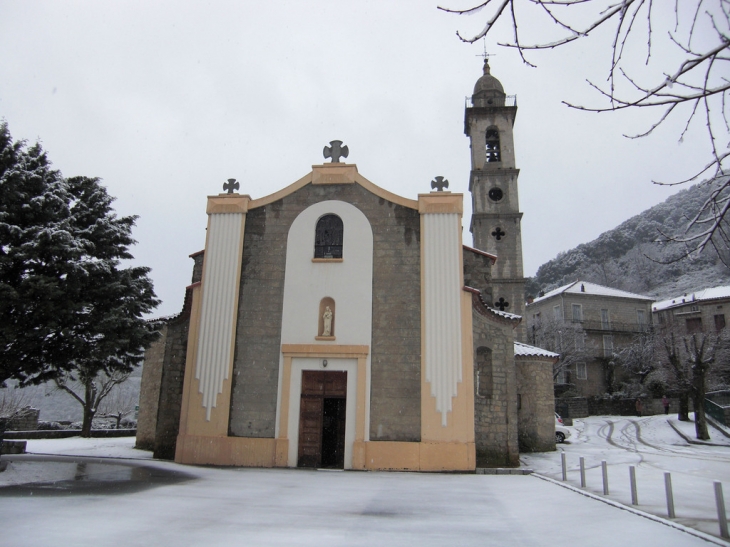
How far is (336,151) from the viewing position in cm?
1812

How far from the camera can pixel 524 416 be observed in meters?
21.0

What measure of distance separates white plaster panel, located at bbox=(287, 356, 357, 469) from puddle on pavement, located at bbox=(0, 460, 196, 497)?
135 inches

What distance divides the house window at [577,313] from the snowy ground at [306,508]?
36.1 metres

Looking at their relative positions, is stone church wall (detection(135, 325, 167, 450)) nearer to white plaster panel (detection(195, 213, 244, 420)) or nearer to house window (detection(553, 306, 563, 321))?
white plaster panel (detection(195, 213, 244, 420))

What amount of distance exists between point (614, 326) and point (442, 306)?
130 feet

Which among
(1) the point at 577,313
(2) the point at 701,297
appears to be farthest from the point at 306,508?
(2) the point at 701,297

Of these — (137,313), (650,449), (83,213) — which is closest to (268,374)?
(137,313)

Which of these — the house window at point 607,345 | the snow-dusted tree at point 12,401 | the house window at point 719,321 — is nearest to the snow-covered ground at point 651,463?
the house window at point 607,345

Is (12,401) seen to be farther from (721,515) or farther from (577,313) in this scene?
(577,313)

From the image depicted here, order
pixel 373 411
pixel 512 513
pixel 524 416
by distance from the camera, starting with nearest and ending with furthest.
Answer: pixel 512 513 → pixel 373 411 → pixel 524 416

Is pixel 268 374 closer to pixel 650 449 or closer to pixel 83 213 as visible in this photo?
pixel 83 213

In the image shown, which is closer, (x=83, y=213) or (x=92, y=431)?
(x=83, y=213)

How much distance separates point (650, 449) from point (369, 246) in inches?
568

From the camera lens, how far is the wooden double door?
15.7 m
